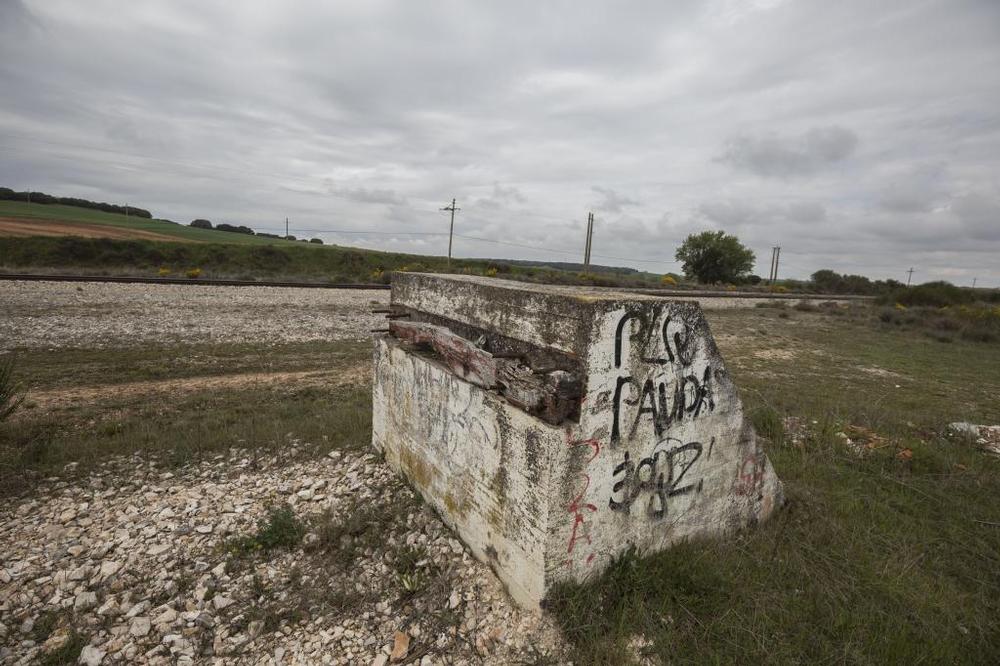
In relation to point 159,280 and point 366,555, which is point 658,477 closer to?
point 366,555

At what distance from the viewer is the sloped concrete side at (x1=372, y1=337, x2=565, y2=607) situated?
9.23 ft

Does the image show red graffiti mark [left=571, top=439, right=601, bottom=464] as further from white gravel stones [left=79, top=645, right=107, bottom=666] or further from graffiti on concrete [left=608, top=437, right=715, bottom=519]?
white gravel stones [left=79, top=645, right=107, bottom=666]

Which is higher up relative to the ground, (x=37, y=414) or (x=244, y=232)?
(x=244, y=232)

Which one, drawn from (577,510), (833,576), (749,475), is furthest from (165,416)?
(833,576)

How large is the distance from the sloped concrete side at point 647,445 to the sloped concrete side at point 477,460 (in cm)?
17

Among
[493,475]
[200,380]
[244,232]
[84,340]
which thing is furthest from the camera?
[244,232]

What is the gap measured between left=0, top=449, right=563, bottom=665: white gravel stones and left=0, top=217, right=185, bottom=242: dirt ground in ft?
111

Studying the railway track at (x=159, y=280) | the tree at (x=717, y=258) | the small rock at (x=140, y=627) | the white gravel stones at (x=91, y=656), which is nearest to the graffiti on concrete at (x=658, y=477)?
the small rock at (x=140, y=627)

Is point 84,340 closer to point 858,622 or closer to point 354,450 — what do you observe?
point 354,450

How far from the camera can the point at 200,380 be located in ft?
26.1

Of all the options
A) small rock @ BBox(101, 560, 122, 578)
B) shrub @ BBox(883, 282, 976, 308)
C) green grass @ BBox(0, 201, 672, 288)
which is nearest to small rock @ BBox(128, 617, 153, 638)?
small rock @ BBox(101, 560, 122, 578)

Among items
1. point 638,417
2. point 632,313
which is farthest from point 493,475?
point 632,313

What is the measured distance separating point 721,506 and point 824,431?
137 inches

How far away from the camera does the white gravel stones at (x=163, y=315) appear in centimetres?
1027
